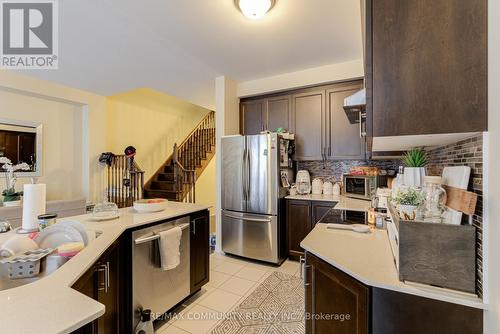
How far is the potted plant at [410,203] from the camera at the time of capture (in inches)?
38.9

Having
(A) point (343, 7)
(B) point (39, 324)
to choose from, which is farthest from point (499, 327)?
(A) point (343, 7)

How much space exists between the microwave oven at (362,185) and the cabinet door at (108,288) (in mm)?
2627

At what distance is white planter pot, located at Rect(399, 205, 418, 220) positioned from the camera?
98 centimetres

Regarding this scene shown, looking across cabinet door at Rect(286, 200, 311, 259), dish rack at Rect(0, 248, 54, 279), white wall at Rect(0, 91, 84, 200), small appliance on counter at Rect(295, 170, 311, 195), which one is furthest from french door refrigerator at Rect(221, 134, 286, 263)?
white wall at Rect(0, 91, 84, 200)

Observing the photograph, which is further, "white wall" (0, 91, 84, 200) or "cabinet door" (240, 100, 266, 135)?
"cabinet door" (240, 100, 266, 135)

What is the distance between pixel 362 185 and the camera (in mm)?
2889

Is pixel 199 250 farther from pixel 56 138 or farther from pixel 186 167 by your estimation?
pixel 186 167

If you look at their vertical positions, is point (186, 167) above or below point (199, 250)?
above

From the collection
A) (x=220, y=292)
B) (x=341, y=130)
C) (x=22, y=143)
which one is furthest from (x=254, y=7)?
(x=22, y=143)

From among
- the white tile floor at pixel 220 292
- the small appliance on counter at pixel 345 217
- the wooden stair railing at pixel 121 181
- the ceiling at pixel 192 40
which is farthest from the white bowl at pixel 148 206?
the wooden stair railing at pixel 121 181

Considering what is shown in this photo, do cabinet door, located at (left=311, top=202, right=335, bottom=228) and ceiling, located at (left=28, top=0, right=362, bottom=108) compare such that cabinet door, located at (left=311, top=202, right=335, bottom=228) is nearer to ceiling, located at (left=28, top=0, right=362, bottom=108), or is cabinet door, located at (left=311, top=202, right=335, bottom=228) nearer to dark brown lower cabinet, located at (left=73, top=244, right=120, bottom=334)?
ceiling, located at (left=28, top=0, right=362, bottom=108)

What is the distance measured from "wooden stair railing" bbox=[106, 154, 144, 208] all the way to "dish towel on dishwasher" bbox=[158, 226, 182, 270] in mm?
3017

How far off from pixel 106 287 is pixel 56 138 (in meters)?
3.77

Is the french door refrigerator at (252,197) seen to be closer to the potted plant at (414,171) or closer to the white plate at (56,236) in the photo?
the potted plant at (414,171)
